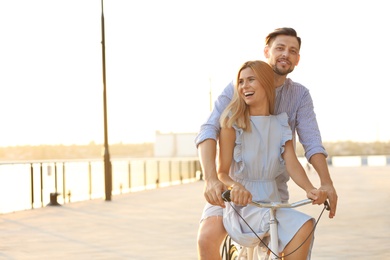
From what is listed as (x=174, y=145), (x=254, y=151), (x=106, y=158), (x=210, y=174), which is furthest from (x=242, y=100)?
(x=174, y=145)

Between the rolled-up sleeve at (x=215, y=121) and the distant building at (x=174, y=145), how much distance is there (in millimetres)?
56837

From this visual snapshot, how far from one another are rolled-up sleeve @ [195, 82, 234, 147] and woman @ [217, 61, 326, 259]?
0.17ft

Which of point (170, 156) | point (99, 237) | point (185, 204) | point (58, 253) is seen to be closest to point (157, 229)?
point (99, 237)

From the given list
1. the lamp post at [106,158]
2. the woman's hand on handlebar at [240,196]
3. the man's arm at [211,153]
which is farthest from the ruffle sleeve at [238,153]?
the lamp post at [106,158]

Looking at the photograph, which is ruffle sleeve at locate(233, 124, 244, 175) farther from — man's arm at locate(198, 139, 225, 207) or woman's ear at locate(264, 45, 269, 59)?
woman's ear at locate(264, 45, 269, 59)

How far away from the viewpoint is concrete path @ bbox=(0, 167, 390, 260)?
33.0 feet

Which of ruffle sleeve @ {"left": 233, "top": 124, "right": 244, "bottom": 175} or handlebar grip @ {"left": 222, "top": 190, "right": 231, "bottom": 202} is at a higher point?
ruffle sleeve @ {"left": 233, "top": 124, "right": 244, "bottom": 175}

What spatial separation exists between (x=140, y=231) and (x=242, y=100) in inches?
340

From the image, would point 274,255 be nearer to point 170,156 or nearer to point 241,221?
point 241,221

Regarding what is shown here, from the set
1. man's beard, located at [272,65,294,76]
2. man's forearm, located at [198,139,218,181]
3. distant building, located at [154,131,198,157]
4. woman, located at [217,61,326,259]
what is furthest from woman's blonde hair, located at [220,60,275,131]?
distant building, located at [154,131,198,157]

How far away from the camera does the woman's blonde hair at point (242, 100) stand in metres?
4.26

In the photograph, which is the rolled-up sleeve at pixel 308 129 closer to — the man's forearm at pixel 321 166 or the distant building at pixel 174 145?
the man's forearm at pixel 321 166

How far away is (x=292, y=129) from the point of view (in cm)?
473

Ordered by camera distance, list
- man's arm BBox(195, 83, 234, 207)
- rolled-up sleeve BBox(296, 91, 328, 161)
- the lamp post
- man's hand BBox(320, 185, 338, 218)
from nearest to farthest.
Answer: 1. man's arm BBox(195, 83, 234, 207)
2. man's hand BBox(320, 185, 338, 218)
3. rolled-up sleeve BBox(296, 91, 328, 161)
4. the lamp post
